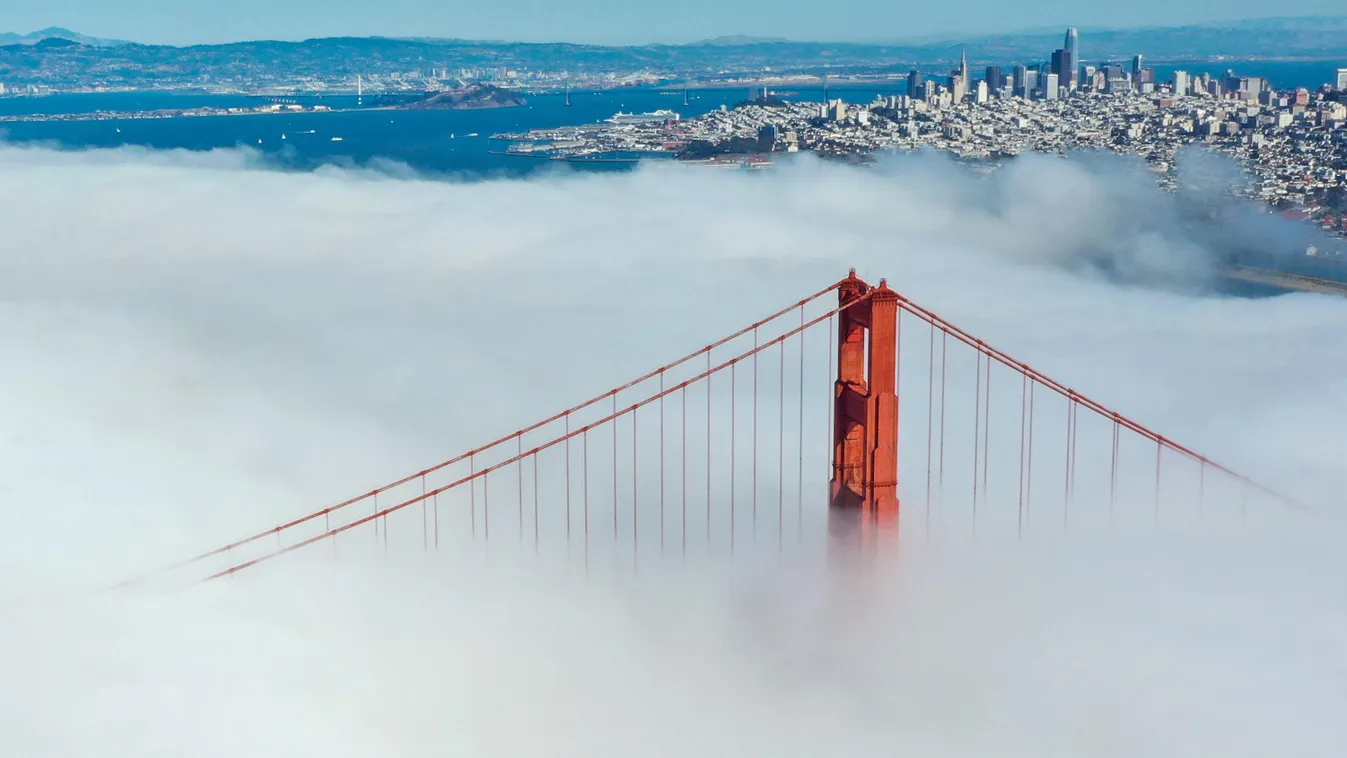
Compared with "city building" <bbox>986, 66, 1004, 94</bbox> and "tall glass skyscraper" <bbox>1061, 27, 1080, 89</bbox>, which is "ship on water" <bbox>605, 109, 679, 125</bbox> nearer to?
"city building" <bbox>986, 66, 1004, 94</bbox>

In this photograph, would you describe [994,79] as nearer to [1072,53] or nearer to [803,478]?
[1072,53]

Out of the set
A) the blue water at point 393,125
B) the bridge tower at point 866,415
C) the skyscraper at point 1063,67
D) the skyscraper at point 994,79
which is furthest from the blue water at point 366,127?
the bridge tower at point 866,415

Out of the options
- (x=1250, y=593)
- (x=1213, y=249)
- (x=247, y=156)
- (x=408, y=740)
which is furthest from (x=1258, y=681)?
(x=247, y=156)

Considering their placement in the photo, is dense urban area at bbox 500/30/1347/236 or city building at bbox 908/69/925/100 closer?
dense urban area at bbox 500/30/1347/236

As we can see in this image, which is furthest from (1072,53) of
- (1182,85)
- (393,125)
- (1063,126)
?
(393,125)

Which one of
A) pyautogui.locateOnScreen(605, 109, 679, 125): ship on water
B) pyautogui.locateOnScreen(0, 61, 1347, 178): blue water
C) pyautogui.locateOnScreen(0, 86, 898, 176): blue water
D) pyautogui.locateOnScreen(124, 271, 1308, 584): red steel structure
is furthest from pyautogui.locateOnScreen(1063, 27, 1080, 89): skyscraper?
pyautogui.locateOnScreen(124, 271, 1308, 584): red steel structure

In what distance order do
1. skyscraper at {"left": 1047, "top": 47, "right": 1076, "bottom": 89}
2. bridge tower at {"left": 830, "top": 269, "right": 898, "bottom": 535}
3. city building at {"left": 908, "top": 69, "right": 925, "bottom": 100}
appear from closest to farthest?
bridge tower at {"left": 830, "top": 269, "right": 898, "bottom": 535} → skyscraper at {"left": 1047, "top": 47, "right": 1076, "bottom": 89} → city building at {"left": 908, "top": 69, "right": 925, "bottom": 100}

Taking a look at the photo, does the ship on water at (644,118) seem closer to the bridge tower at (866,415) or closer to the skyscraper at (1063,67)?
the skyscraper at (1063,67)
